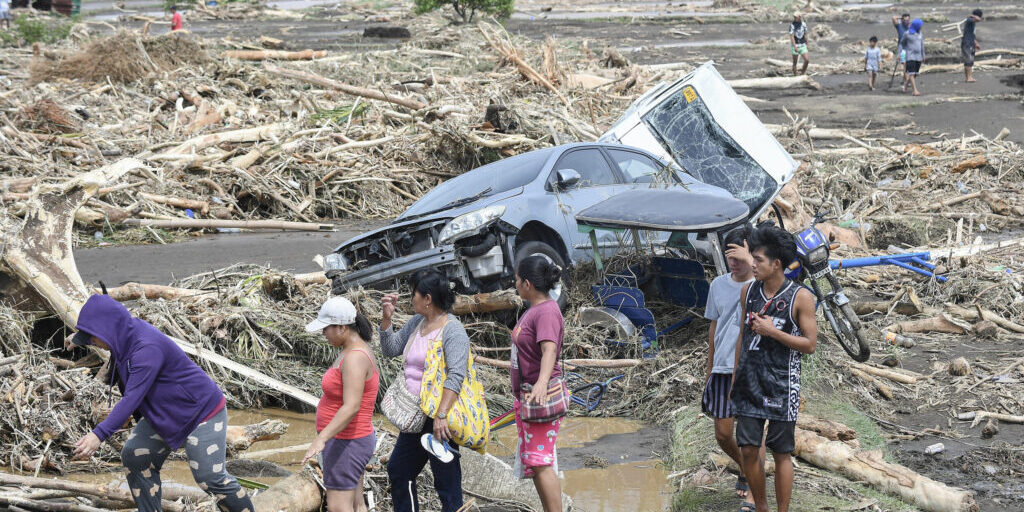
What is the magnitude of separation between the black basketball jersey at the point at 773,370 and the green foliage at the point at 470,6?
1394 inches

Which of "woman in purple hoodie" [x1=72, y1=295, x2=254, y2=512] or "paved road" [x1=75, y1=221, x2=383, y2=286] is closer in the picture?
"woman in purple hoodie" [x1=72, y1=295, x2=254, y2=512]

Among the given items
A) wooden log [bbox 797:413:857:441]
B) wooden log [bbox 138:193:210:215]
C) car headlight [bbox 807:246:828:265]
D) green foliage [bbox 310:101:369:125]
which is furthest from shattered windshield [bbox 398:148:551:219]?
green foliage [bbox 310:101:369:125]

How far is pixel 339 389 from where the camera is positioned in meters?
5.09

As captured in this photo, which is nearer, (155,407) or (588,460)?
(155,407)

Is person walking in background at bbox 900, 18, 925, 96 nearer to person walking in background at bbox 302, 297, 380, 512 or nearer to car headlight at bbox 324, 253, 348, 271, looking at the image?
car headlight at bbox 324, 253, 348, 271

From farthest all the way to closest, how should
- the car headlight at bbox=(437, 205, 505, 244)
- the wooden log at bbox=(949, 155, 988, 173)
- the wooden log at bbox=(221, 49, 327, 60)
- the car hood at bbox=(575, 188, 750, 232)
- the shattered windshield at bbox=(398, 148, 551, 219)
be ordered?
the wooden log at bbox=(221, 49, 327, 60)
the wooden log at bbox=(949, 155, 988, 173)
the shattered windshield at bbox=(398, 148, 551, 219)
the car headlight at bbox=(437, 205, 505, 244)
the car hood at bbox=(575, 188, 750, 232)

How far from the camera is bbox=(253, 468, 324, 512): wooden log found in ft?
18.8

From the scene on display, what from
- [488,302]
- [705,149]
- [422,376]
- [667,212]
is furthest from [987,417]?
[422,376]

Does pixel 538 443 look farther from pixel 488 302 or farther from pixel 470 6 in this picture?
pixel 470 6

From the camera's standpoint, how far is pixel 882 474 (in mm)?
6238

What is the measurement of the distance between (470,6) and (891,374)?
33499mm

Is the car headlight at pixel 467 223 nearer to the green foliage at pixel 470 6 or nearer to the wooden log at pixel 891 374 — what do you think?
the wooden log at pixel 891 374

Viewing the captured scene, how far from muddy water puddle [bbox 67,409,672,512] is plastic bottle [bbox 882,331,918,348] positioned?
3101 mm

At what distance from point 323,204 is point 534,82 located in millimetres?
6198
